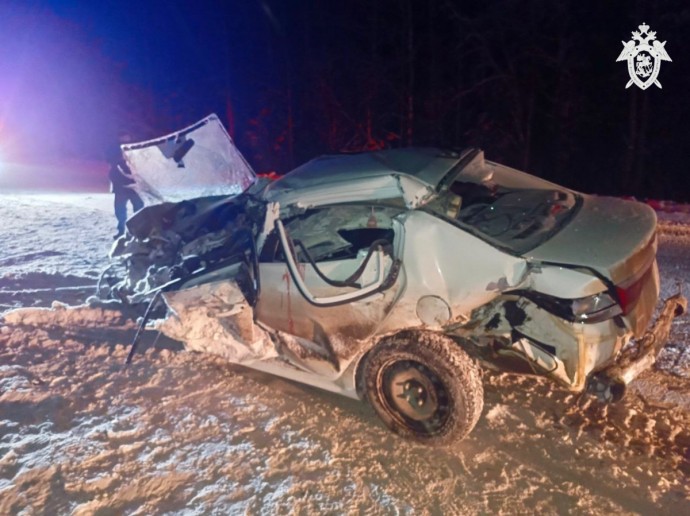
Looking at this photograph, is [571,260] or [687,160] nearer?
[571,260]

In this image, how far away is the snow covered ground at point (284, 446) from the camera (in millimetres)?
2807

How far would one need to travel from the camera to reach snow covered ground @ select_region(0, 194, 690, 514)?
2.81 m

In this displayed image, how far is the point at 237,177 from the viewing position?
5.73 metres

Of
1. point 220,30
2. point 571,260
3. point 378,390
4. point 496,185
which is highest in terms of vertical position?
point 220,30

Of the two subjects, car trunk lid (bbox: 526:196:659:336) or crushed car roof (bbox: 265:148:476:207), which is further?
crushed car roof (bbox: 265:148:476:207)

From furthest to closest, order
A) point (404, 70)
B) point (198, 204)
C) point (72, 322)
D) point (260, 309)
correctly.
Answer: point (404, 70), point (198, 204), point (72, 322), point (260, 309)

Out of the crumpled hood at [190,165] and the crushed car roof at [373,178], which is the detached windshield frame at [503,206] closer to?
the crushed car roof at [373,178]

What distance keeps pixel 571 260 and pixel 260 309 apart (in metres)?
2.08

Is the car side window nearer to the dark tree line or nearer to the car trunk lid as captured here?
the car trunk lid

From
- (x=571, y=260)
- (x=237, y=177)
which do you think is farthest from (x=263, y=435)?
(x=237, y=177)

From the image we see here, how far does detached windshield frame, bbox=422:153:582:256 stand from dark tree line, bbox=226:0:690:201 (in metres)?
13.6

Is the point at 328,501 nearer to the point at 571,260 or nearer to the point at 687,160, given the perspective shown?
the point at 571,260

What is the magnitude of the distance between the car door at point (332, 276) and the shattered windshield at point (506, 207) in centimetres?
44

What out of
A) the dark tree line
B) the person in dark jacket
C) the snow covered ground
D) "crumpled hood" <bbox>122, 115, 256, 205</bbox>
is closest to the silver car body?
the snow covered ground
